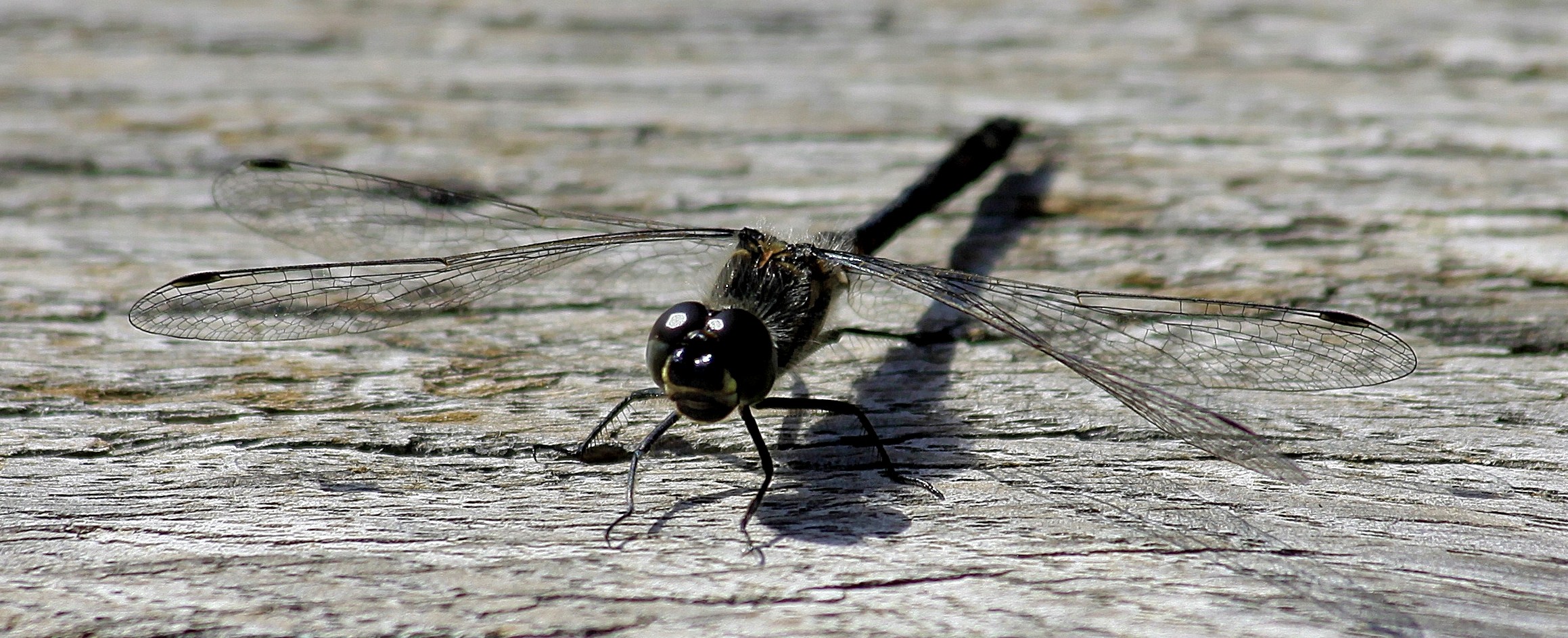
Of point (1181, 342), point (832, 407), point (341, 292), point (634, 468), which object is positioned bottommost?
point (634, 468)

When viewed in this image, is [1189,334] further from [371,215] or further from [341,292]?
[371,215]

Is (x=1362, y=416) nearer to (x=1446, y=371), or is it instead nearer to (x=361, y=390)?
(x=1446, y=371)

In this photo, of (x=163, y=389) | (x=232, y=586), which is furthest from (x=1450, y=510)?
(x=163, y=389)

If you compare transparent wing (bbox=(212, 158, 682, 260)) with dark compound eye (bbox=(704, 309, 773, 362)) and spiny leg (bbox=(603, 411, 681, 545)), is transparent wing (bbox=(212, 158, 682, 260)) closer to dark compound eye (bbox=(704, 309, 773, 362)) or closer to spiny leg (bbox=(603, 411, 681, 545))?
dark compound eye (bbox=(704, 309, 773, 362))

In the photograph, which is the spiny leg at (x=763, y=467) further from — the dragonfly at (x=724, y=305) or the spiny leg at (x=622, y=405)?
the spiny leg at (x=622, y=405)

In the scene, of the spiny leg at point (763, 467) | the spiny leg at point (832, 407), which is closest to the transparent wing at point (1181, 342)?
the spiny leg at point (832, 407)

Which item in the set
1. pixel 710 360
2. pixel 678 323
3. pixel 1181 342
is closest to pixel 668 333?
pixel 678 323
